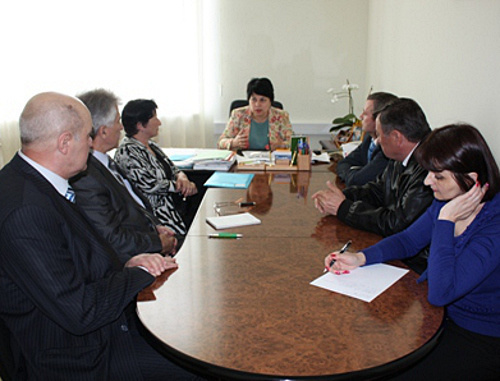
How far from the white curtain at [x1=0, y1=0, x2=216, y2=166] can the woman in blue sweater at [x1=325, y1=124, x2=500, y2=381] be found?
402 centimetres

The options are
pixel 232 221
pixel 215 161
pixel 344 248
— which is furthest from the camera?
pixel 215 161

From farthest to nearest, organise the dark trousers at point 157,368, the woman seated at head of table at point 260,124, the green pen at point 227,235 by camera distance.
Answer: the woman seated at head of table at point 260,124
the green pen at point 227,235
the dark trousers at point 157,368

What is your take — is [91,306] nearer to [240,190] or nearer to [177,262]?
[177,262]

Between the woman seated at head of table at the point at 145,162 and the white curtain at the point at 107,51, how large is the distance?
7.71ft

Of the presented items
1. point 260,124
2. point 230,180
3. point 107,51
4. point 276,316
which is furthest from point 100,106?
point 107,51

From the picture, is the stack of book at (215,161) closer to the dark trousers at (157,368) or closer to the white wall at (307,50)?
the white wall at (307,50)

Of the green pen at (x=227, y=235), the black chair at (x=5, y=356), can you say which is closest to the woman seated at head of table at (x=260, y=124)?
the green pen at (x=227, y=235)

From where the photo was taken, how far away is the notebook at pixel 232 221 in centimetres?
208

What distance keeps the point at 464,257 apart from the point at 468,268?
0.04 metres

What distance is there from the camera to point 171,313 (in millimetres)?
1360

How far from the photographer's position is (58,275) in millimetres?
1307

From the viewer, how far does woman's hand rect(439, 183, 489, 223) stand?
1491mm

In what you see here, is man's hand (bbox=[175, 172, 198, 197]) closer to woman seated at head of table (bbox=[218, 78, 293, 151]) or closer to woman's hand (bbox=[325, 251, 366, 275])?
woman seated at head of table (bbox=[218, 78, 293, 151])

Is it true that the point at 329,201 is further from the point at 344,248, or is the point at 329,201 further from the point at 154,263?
the point at 154,263
